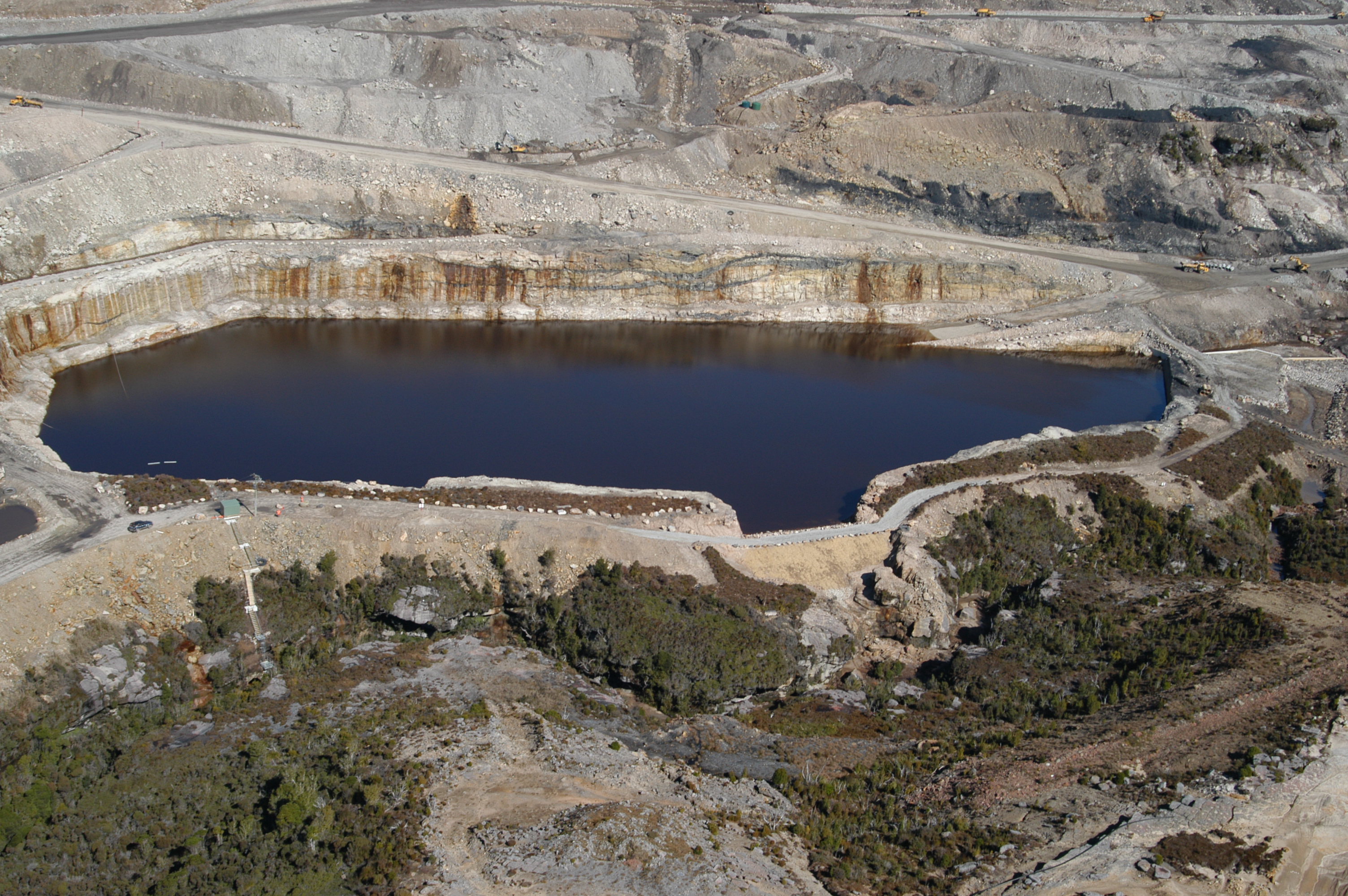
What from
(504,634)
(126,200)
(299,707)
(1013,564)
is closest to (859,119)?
(1013,564)

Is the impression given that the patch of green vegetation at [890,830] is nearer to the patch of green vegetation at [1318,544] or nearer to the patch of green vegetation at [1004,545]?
the patch of green vegetation at [1004,545]

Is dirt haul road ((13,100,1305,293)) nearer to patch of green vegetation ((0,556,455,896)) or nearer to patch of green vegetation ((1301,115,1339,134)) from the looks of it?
patch of green vegetation ((1301,115,1339,134))

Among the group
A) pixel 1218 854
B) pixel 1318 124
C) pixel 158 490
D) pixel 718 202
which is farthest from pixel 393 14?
pixel 1218 854

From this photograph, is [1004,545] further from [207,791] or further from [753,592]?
[207,791]

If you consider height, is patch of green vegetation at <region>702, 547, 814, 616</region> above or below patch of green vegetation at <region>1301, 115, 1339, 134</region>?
below

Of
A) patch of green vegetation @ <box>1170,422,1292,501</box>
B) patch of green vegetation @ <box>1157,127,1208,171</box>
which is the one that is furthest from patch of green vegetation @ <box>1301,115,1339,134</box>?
patch of green vegetation @ <box>1170,422,1292,501</box>

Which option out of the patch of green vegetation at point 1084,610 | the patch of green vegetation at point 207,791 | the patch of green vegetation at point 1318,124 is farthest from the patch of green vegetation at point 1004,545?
the patch of green vegetation at point 1318,124

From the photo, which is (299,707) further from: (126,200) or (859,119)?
(859,119)
